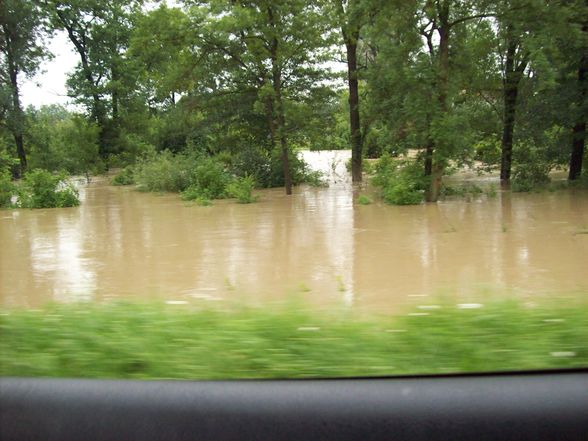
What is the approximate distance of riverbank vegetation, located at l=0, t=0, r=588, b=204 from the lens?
1886 cm

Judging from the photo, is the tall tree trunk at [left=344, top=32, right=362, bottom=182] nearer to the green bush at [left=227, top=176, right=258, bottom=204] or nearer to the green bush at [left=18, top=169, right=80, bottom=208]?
the green bush at [left=227, top=176, right=258, bottom=204]

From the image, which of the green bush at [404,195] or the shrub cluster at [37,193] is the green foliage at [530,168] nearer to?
the green bush at [404,195]

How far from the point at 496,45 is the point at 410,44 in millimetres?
6439

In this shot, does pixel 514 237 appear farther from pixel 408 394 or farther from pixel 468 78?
pixel 408 394

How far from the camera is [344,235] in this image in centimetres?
1487

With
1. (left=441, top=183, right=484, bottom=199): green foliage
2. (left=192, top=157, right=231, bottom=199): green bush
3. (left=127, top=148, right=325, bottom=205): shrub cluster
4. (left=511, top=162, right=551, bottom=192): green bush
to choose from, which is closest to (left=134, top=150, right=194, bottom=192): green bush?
(left=127, top=148, right=325, bottom=205): shrub cluster

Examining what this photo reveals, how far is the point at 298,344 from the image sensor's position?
324cm

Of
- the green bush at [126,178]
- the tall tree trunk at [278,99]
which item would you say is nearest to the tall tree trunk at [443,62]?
the tall tree trunk at [278,99]

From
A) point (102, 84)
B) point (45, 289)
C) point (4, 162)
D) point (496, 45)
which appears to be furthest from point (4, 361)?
point (102, 84)

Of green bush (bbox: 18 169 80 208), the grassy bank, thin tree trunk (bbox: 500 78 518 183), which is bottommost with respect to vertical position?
the grassy bank

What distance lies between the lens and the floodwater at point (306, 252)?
9.16m

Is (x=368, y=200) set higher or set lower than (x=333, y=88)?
lower

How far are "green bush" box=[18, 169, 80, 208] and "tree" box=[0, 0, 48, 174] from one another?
8.56 metres

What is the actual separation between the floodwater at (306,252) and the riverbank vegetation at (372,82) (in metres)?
2.68
